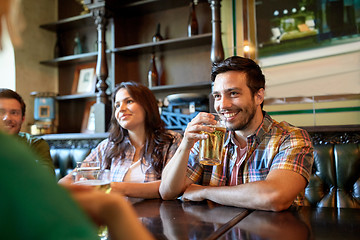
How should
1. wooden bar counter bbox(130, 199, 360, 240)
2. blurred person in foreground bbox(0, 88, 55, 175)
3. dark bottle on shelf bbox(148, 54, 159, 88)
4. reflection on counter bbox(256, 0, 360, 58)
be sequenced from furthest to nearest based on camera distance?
dark bottle on shelf bbox(148, 54, 159, 88), reflection on counter bbox(256, 0, 360, 58), blurred person in foreground bbox(0, 88, 55, 175), wooden bar counter bbox(130, 199, 360, 240)

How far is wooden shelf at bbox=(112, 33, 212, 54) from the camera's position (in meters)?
3.15

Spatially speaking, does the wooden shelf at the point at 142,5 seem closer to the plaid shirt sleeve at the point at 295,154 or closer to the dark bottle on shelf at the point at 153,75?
the dark bottle on shelf at the point at 153,75

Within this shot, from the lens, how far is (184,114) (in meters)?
2.92

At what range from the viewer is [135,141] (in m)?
2.33

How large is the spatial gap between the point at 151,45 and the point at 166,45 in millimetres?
152

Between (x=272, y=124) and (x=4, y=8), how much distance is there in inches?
57.3

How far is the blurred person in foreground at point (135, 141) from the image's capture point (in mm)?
2096

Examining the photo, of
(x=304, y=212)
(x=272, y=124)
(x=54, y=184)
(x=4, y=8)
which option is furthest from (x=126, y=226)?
(x=272, y=124)

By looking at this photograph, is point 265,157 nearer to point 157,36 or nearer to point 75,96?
point 157,36

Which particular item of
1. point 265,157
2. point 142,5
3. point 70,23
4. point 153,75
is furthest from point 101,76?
point 265,157

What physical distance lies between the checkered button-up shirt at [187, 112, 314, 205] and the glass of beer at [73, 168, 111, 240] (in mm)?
763

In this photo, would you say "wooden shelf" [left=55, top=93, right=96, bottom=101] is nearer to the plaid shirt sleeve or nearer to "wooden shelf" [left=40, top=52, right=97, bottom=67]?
"wooden shelf" [left=40, top=52, right=97, bottom=67]

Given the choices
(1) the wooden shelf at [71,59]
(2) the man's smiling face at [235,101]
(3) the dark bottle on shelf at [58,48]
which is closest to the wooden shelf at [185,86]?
(1) the wooden shelf at [71,59]

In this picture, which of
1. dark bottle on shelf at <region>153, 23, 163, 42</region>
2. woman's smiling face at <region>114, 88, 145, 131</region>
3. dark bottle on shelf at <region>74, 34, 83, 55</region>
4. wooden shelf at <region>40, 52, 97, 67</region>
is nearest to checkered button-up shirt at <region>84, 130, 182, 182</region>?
woman's smiling face at <region>114, 88, 145, 131</region>
